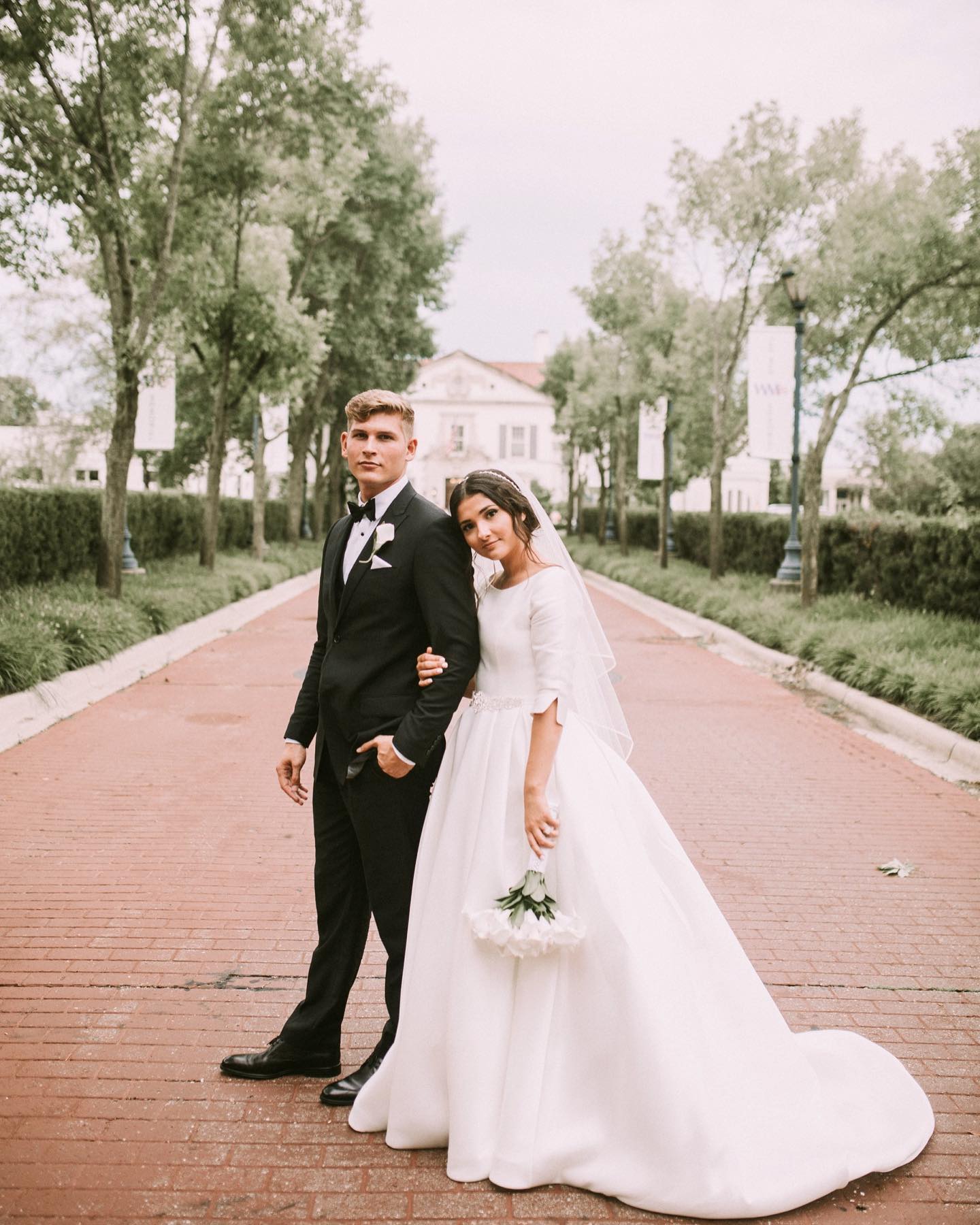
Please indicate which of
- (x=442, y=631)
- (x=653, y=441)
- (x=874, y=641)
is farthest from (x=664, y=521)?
(x=442, y=631)

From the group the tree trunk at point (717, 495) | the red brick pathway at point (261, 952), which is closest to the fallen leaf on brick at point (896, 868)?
the red brick pathway at point (261, 952)

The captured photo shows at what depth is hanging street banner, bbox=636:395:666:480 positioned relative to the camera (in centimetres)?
3109

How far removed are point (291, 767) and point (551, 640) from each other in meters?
1.10

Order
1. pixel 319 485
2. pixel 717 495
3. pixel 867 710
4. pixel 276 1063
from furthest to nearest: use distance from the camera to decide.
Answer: pixel 319 485
pixel 717 495
pixel 867 710
pixel 276 1063

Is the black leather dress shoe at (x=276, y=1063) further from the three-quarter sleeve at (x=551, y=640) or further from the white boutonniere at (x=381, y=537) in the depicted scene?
the white boutonniere at (x=381, y=537)

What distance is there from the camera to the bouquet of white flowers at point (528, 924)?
115 inches

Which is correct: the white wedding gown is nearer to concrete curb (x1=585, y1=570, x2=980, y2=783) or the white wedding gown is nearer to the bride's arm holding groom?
the bride's arm holding groom

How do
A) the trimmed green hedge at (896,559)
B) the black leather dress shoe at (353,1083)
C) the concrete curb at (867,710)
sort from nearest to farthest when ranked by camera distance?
the black leather dress shoe at (353,1083)
the concrete curb at (867,710)
the trimmed green hedge at (896,559)

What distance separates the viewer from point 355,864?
3.56 m

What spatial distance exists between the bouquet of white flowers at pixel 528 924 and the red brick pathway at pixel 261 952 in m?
0.66

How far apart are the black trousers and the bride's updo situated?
0.72 metres

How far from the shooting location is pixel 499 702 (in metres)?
3.23

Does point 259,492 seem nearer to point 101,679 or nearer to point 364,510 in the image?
point 101,679

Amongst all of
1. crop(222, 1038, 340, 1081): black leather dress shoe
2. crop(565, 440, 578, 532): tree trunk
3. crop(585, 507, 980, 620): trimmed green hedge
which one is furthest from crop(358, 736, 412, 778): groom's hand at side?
crop(565, 440, 578, 532): tree trunk
